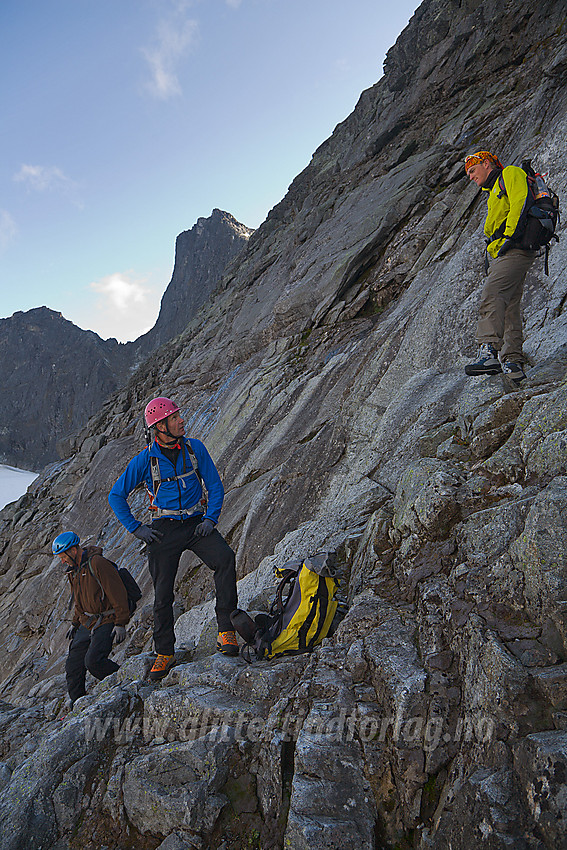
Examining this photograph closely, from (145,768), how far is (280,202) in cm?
3695

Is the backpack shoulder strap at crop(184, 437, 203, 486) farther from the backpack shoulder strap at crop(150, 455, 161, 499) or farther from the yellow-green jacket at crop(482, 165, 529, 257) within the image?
the yellow-green jacket at crop(482, 165, 529, 257)

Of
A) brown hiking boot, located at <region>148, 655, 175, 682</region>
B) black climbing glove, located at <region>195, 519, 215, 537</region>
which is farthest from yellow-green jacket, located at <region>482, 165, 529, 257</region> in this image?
brown hiking boot, located at <region>148, 655, 175, 682</region>

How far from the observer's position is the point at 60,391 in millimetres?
76875

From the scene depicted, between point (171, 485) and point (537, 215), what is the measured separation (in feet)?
20.7

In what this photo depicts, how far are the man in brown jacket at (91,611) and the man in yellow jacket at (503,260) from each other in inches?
273

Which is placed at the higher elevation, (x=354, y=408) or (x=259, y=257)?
(x=259, y=257)

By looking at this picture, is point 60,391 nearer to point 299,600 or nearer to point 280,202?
point 280,202

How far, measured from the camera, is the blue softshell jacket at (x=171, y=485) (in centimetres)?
595

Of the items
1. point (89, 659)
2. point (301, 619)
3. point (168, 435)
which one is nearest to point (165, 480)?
point (168, 435)

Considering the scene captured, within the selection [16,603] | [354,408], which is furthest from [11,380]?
[354,408]

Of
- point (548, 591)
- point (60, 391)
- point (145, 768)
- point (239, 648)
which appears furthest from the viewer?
point (60, 391)

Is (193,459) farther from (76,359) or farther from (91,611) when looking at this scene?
(76,359)

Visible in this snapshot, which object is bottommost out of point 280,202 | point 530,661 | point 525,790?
point 525,790

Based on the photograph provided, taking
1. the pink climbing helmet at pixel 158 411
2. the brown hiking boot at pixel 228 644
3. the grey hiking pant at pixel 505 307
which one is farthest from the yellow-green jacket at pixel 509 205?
the brown hiking boot at pixel 228 644
